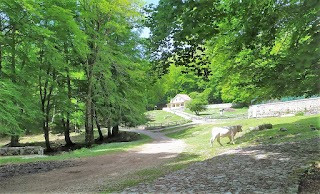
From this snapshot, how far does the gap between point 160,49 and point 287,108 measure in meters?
25.4

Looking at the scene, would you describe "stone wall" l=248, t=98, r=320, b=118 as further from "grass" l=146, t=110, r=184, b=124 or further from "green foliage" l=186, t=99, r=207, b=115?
"grass" l=146, t=110, r=184, b=124

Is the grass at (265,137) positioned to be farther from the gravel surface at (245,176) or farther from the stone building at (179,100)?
the stone building at (179,100)

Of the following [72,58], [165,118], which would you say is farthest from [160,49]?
[165,118]

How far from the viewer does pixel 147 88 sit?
24141mm

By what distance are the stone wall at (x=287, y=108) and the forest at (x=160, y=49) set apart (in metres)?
11.6

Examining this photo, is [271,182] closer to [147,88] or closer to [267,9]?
[267,9]

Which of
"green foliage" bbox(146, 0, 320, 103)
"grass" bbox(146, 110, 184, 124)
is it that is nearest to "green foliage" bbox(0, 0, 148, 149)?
"green foliage" bbox(146, 0, 320, 103)

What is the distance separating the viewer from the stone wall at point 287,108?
25.2m

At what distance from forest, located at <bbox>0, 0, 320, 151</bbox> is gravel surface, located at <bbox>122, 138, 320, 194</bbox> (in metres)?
1.83

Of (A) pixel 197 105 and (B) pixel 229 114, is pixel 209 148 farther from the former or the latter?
(A) pixel 197 105

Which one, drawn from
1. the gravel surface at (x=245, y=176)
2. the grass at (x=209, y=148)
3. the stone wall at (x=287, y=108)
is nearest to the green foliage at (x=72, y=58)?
the grass at (x=209, y=148)

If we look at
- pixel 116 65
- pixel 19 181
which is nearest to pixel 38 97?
pixel 116 65

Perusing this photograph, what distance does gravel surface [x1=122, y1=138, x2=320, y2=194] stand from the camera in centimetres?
534

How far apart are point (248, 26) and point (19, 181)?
8.68m
